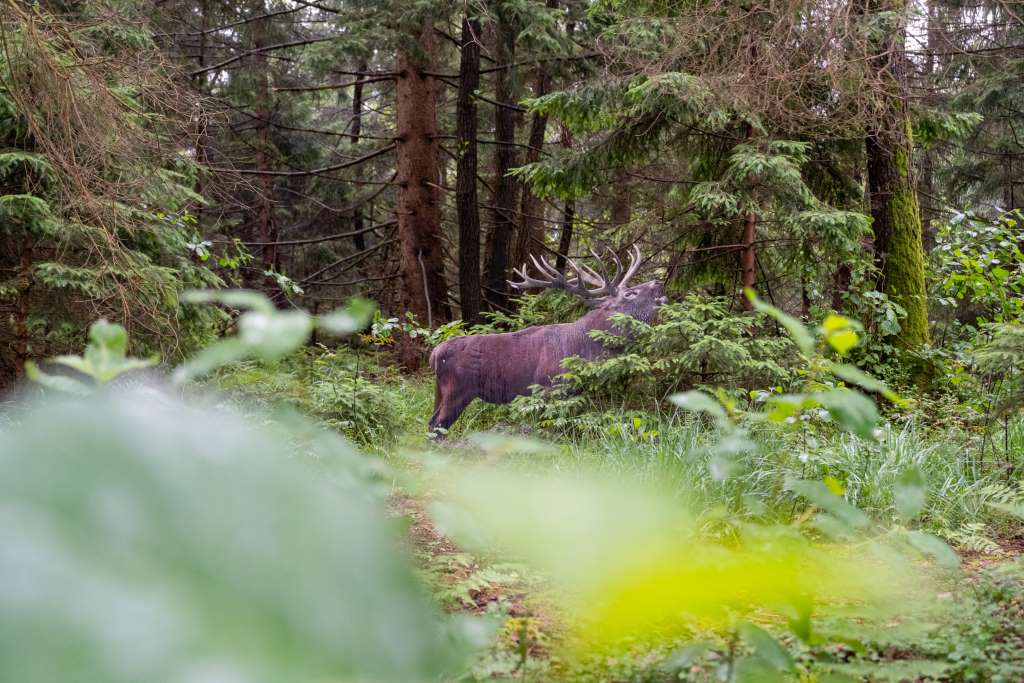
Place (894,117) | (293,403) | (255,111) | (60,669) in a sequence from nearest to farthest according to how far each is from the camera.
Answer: (60,669) → (293,403) → (894,117) → (255,111)

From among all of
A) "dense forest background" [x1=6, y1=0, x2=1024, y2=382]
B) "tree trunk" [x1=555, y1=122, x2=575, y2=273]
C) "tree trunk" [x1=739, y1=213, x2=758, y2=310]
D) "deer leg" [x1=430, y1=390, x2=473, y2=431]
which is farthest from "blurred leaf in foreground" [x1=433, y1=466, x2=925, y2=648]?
"tree trunk" [x1=555, y1=122, x2=575, y2=273]

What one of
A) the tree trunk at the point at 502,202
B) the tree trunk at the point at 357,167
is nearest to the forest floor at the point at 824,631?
the tree trunk at the point at 502,202

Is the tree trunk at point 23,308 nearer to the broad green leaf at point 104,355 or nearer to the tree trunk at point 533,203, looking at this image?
the broad green leaf at point 104,355

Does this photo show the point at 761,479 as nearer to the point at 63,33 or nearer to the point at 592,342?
the point at 592,342

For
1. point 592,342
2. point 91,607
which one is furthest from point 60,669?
point 592,342

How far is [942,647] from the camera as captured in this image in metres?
2.51

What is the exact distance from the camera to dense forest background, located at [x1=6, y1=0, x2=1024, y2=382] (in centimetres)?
557

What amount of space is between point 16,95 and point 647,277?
26.3 ft

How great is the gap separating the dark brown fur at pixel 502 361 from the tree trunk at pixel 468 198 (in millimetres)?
4325

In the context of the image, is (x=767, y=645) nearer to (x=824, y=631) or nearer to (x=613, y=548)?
(x=613, y=548)

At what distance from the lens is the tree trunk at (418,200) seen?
12.1 metres

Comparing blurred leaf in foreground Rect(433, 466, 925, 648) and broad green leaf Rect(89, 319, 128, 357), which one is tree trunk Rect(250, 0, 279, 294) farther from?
blurred leaf in foreground Rect(433, 466, 925, 648)

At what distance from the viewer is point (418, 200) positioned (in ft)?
Result: 40.2

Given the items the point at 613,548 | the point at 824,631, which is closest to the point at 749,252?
the point at 824,631
